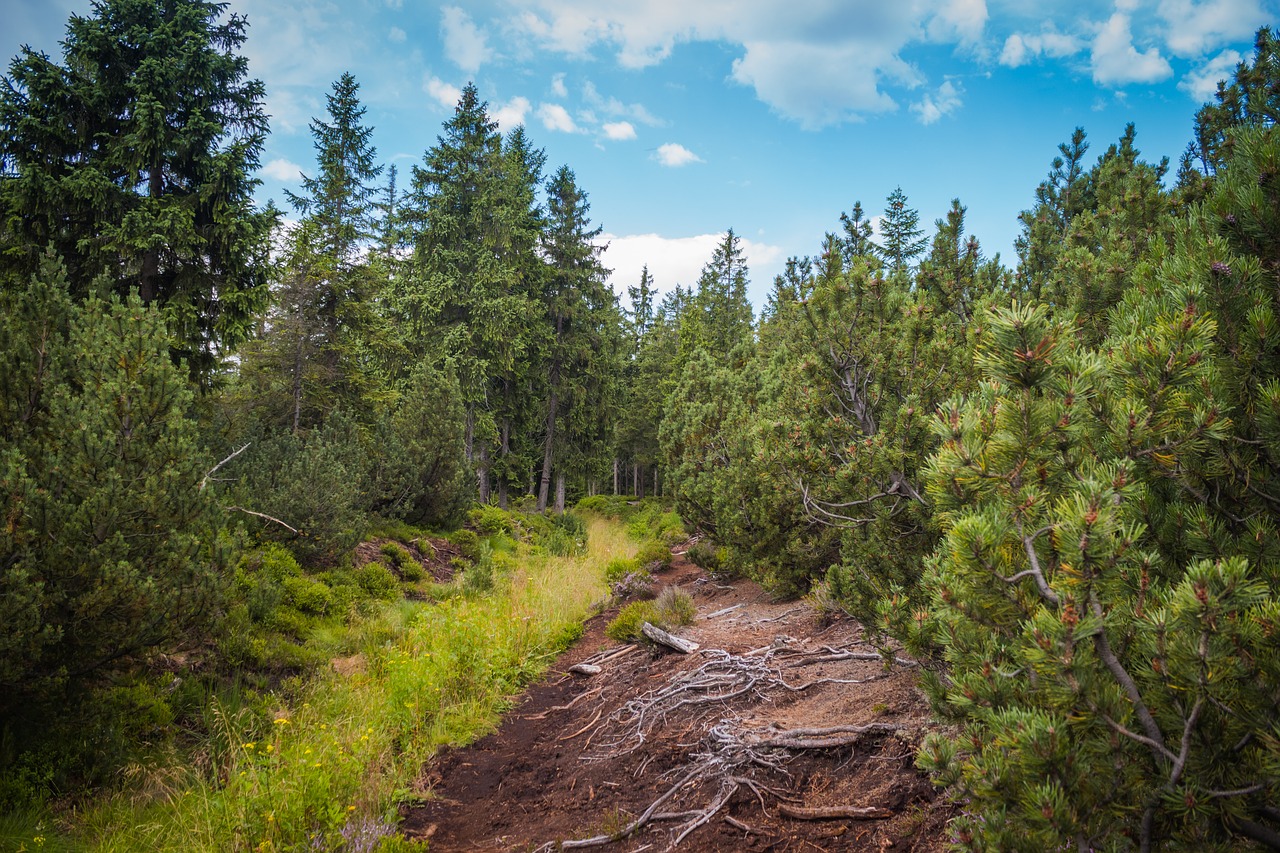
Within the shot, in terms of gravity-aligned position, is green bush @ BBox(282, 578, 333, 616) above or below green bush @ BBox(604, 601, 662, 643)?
above

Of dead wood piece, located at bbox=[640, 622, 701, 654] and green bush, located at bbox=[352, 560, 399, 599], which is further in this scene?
green bush, located at bbox=[352, 560, 399, 599]

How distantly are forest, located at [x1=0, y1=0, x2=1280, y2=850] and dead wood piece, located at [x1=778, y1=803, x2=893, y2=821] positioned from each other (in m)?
0.79

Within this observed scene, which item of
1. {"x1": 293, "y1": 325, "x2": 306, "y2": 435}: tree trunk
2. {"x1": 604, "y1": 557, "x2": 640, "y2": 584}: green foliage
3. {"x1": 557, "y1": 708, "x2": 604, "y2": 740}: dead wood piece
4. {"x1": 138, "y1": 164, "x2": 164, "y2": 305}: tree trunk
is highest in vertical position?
{"x1": 138, "y1": 164, "x2": 164, "y2": 305}: tree trunk

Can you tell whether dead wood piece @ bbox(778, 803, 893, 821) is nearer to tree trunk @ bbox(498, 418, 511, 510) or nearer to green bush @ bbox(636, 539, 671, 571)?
green bush @ bbox(636, 539, 671, 571)

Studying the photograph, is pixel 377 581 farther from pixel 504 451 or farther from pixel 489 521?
pixel 504 451

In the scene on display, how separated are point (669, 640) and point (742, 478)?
10.2 ft

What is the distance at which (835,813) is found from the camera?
334cm

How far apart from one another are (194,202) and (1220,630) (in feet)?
42.5

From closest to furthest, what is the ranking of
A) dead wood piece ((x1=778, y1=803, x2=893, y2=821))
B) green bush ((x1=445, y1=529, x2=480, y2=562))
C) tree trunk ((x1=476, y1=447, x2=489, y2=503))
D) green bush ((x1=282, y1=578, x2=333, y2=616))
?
1. dead wood piece ((x1=778, y1=803, x2=893, y2=821))
2. green bush ((x1=282, y1=578, x2=333, y2=616))
3. green bush ((x1=445, y1=529, x2=480, y2=562))
4. tree trunk ((x1=476, y1=447, x2=489, y2=503))

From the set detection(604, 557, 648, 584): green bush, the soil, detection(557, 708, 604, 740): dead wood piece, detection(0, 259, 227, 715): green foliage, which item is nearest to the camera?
the soil

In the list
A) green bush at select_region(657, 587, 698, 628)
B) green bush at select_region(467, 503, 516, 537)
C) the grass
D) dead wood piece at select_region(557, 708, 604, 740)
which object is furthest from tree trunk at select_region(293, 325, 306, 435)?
dead wood piece at select_region(557, 708, 604, 740)

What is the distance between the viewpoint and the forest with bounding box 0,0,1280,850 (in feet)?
5.66

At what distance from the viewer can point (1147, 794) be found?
1.73 metres

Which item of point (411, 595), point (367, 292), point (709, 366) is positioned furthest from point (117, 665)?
point (709, 366)
